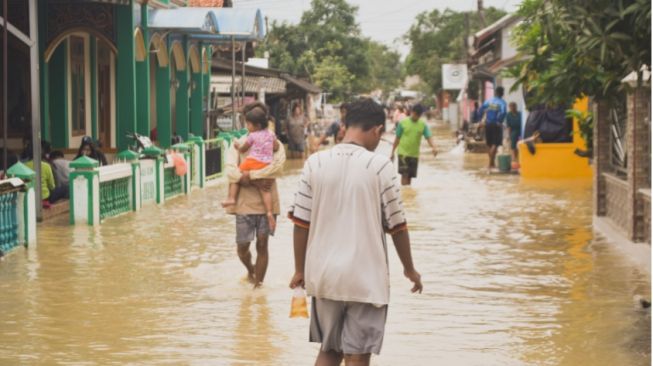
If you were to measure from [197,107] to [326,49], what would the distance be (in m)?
39.0

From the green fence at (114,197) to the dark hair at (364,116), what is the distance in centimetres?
1141

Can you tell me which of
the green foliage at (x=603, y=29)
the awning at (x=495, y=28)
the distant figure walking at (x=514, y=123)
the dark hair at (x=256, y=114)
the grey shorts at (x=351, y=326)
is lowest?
the grey shorts at (x=351, y=326)

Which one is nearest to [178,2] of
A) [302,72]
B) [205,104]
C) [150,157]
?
[205,104]

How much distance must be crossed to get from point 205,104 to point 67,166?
14.1 meters

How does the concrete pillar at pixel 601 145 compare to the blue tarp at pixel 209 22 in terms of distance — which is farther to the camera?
the blue tarp at pixel 209 22

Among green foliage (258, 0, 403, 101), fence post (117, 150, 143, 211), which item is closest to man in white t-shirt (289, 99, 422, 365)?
fence post (117, 150, 143, 211)

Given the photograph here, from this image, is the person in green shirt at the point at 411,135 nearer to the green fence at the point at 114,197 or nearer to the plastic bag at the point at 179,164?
the plastic bag at the point at 179,164

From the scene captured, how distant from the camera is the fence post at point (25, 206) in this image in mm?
14195

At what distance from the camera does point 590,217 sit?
59.5 ft

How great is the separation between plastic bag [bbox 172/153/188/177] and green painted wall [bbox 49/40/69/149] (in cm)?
200

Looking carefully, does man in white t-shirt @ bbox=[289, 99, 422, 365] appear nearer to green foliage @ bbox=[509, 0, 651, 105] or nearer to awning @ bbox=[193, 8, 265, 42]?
green foliage @ bbox=[509, 0, 651, 105]

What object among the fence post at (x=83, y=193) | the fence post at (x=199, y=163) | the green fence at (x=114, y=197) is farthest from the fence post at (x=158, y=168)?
the fence post at (x=83, y=193)

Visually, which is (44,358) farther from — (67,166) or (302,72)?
(302,72)

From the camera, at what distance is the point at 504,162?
28219mm
